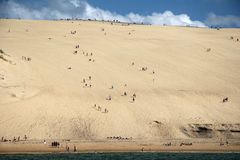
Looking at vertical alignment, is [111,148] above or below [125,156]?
above

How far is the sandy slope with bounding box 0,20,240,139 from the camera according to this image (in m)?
41.2

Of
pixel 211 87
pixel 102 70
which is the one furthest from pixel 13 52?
pixel 211 87

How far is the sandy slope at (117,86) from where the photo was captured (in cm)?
4122

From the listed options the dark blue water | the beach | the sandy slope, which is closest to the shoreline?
the beach

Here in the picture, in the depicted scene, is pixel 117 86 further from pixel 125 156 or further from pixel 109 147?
pixel 125 156

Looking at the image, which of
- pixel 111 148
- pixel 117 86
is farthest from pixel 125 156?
pixel 117 86

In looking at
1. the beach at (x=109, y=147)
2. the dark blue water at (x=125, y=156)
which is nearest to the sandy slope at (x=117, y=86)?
the beach at (x=109, y=147)

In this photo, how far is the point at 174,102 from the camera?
47031mm

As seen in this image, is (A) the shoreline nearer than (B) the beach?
Yes

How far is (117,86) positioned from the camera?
4975cm

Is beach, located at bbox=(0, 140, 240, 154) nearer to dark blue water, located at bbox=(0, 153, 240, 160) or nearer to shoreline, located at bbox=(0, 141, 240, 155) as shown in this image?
shoreline, located at bbox=(0, 141, 240, 155)

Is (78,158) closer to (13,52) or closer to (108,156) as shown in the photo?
(108,156)

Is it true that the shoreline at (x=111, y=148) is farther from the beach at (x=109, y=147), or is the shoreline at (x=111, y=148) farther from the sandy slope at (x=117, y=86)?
the sandy slope at (x=117, y=86)

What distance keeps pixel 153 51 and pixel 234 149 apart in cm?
2735
